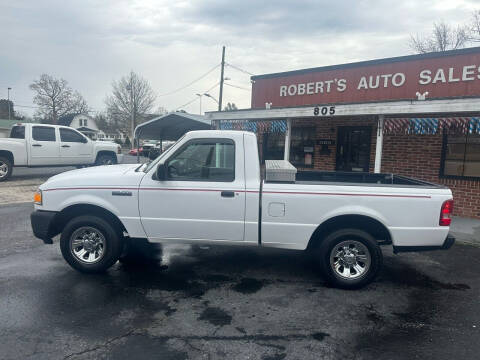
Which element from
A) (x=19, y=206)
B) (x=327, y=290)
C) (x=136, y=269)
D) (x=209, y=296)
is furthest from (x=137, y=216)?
(x=19, y=206)

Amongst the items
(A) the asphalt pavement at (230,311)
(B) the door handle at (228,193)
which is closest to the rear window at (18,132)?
(A) the asphalt pavement at (230,311)

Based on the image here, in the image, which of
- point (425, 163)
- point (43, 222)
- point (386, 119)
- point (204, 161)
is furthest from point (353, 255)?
point (425, 163)

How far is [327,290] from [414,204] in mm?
1490

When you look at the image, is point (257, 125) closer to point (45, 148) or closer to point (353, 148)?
point (353, 148)

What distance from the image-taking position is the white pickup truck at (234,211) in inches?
170

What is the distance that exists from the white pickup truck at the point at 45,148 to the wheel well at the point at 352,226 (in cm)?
1193

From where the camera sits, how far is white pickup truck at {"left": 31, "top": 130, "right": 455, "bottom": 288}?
14.1 feet

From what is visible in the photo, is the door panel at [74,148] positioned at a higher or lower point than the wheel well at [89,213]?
higher

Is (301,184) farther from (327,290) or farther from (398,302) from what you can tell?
(398,302)

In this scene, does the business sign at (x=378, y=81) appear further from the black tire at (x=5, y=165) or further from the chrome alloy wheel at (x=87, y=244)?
the black tire at (x=5, y=165)

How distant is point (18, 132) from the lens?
12953mm

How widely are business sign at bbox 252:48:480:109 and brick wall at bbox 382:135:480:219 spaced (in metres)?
1.21

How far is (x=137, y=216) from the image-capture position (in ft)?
15.1

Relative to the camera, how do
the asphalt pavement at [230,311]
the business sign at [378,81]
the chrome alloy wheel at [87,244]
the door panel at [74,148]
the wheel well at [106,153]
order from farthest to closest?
1. the wheel well at [106,153]
2. the door panel at [74,148]
3. the business sign at [378,81]
4. the chrome alloy wheel at [87,244]
5. the asphalt pavement at [230,311]
